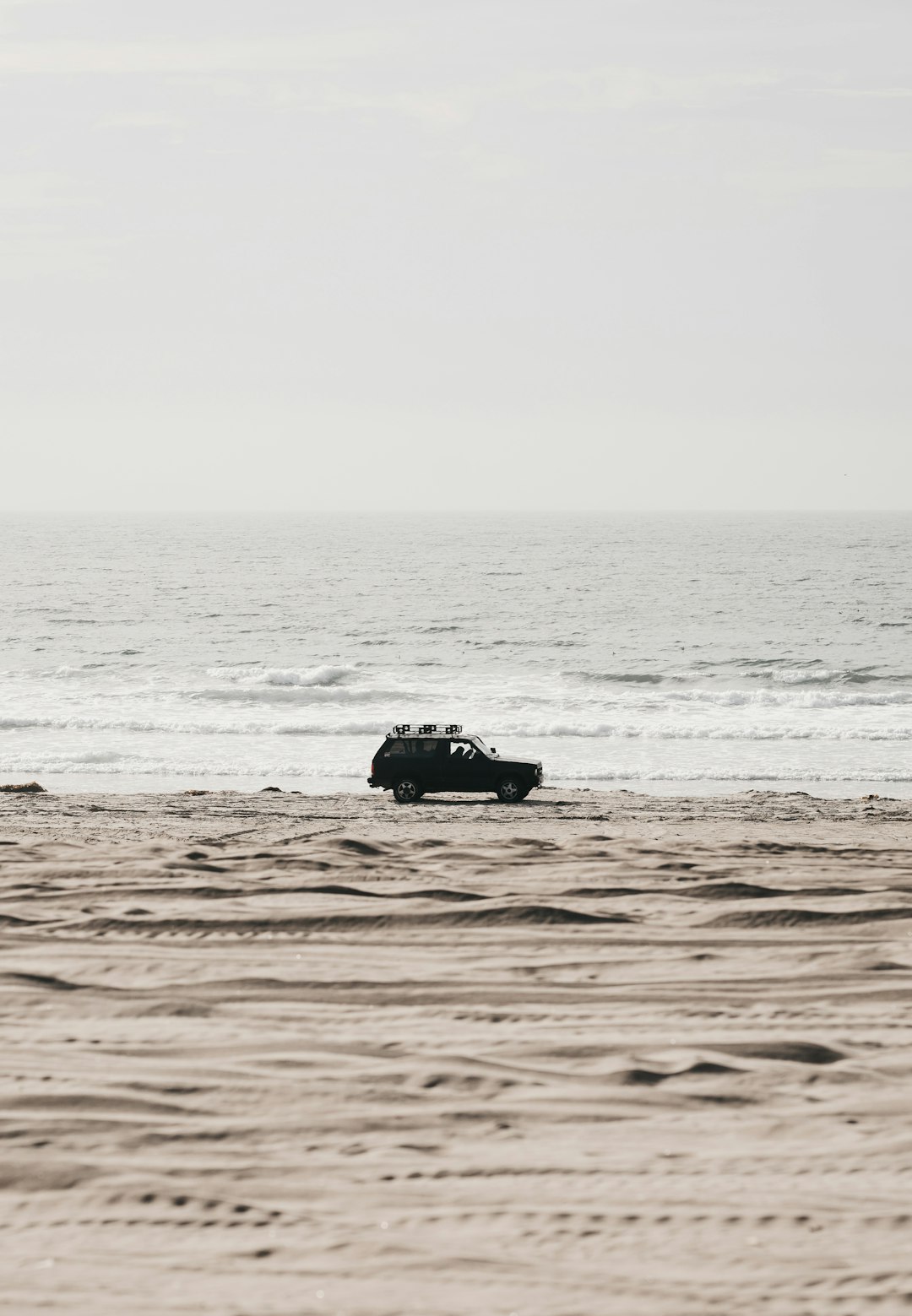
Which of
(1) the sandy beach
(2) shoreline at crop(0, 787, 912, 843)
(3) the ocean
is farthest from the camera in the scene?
(3) the ocean

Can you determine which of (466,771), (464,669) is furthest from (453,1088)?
(464,669)

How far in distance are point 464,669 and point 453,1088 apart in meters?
37.0

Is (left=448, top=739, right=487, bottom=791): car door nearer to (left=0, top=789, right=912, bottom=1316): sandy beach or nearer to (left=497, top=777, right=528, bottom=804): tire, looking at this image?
(left=497, top=777, right=528, bottom=804): tire

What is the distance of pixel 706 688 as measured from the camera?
124 feet

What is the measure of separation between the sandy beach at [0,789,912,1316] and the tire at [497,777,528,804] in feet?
29.4

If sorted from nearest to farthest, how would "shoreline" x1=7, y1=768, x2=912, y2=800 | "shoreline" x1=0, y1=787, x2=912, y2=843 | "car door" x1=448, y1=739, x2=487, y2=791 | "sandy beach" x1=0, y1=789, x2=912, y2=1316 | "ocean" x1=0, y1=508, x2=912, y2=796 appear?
"sandy beach" x1=0, y1=789, x2=912, y2=1316 → "shoreline" x1=0, y1=787, x2=912, y2=843 → "car door" x1=448, y1=739, x2=487, y2=791 → "shoreline" x1=7, y1=768, x2=912, y2=800 → "ocean" x1=0, y1=508, x2=912, y2=796

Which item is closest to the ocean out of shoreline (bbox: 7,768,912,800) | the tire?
shoreline (bbox: 7,768,912,800)

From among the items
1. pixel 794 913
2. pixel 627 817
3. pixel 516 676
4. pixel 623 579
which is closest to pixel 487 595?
pixel 623 579

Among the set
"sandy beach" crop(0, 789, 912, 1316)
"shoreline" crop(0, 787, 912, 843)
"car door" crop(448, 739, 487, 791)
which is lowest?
"shoreline" crop(0, 787, 912, 843)

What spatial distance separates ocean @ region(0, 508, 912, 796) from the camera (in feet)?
80.8

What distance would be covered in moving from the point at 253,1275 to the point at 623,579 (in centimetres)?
7501

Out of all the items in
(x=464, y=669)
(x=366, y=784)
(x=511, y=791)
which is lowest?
(x=366, y=784)

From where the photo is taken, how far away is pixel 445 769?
1780cm

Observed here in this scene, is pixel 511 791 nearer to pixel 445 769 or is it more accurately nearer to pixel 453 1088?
pixel 445 769
